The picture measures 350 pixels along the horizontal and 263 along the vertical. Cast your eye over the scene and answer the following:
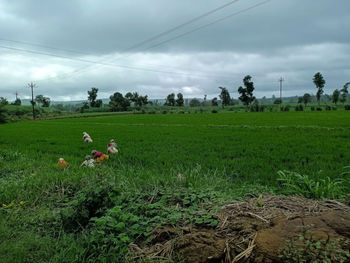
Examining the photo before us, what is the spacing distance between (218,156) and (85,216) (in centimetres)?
490

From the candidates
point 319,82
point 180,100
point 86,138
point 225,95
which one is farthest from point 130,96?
point 86,138

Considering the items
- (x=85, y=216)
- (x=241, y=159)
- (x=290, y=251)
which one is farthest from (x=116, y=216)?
(x=241, y=159)

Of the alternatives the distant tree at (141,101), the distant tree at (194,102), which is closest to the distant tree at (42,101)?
the distant tree at (141,101)

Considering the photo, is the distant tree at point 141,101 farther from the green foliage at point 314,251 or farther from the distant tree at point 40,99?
the green foliage at point 314,251

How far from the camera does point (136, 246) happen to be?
2049 mm

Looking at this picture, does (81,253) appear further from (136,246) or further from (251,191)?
(251,191)

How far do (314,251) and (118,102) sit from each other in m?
59.8

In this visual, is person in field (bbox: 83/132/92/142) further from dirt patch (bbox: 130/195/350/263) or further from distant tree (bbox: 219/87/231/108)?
distant tree (bbox: 219/87/231/108)

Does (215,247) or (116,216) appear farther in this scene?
(116,216)

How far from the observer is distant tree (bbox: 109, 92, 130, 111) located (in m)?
56.8

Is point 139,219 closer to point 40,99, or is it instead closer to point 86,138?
point 86,138

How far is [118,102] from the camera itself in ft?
194

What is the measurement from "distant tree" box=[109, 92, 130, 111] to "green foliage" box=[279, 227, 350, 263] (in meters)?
56.4

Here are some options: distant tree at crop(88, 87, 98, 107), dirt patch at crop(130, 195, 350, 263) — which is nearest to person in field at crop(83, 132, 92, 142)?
dirt patch at crop(130, 195, 350, 263)
